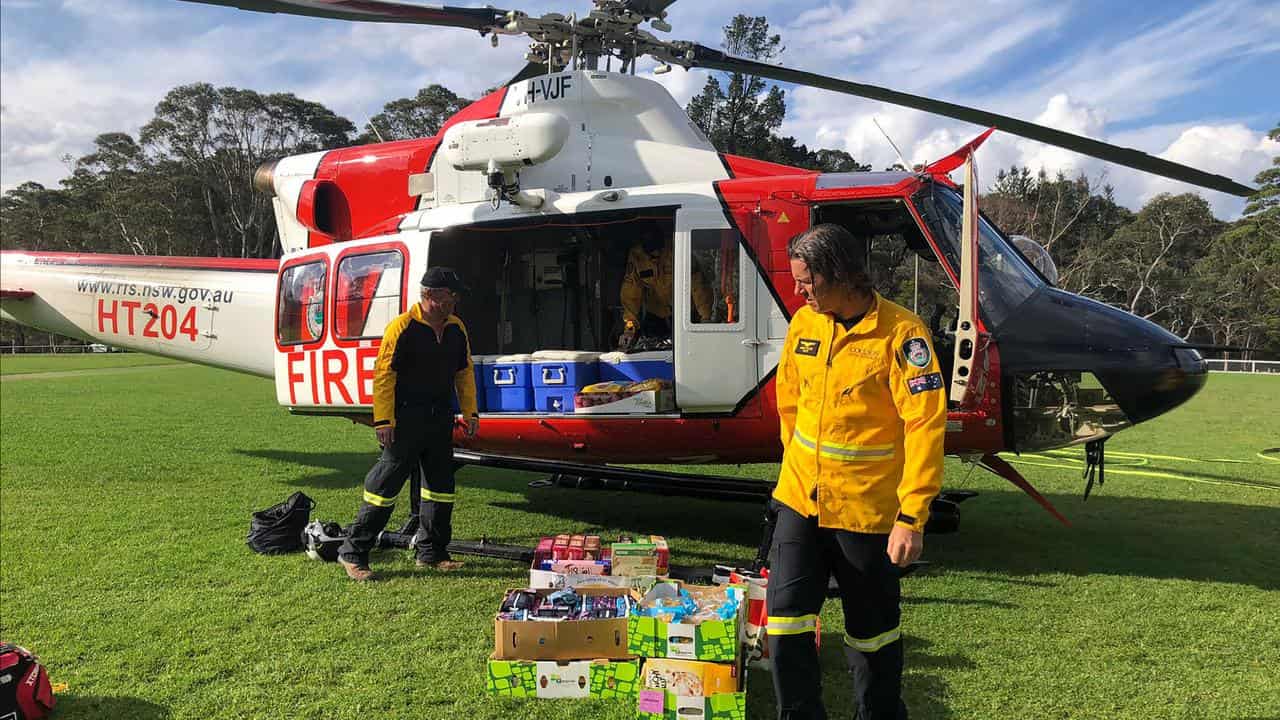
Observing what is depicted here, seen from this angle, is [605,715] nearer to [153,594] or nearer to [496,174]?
[153,594]

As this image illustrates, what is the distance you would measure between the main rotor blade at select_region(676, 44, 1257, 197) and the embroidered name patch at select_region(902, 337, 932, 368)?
3384 millimetres

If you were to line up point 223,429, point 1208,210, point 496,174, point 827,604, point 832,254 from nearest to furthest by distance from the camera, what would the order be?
1. point 832,254
2. point 827,604
3. point 496,174
4. point 223,429
5. point 1208,210

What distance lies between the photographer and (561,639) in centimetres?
351

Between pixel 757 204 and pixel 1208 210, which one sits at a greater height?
pixel 1208 210

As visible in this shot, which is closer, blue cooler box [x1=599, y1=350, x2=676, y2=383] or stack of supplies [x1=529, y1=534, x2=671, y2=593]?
stack of supplies [x1=529, y1=534, x2=671, y2=593]

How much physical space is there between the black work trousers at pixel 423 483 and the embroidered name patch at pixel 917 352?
11.8 ft

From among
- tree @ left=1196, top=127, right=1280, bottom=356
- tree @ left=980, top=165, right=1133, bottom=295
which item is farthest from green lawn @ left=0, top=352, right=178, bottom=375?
tree @ left=1196, top=127, right=1280, bottom=356

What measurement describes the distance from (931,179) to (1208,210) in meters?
58.1

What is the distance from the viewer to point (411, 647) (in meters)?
Result: 3.94

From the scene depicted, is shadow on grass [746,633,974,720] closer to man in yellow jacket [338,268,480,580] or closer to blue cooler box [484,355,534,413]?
man in yellow jacket [338,268,480,580]

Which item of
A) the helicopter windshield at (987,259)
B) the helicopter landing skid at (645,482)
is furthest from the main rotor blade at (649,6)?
the helicopter landing skid at (645,482)

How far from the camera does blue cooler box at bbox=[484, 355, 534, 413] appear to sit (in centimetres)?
595

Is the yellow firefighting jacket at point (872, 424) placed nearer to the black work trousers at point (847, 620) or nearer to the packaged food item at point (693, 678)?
the black work trousers at point (847, 620)

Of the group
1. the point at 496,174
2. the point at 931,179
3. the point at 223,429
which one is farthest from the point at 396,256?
the point at 223,429
